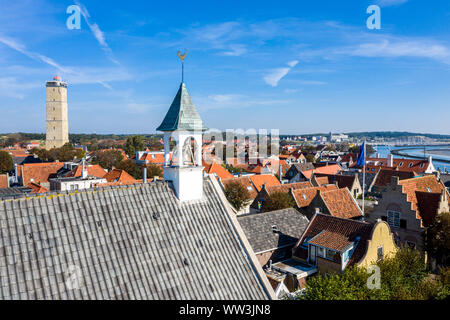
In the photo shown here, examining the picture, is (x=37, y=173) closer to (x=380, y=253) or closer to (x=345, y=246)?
(x=345, y=246)

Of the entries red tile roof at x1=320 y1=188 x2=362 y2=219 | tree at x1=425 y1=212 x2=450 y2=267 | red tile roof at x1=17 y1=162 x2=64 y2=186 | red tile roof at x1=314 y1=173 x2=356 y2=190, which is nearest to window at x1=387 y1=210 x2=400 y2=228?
tree at x1=425 y1=212 x2=450 y2=267

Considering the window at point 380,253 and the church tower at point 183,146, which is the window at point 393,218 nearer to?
the window at point 380,253

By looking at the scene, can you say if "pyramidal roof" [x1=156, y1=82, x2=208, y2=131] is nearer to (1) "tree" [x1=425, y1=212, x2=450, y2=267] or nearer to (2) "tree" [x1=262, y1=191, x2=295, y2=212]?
(2) "tree" [x1=262, y1=191, x2=295, y2=212]

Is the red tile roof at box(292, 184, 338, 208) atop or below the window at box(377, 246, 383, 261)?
atop

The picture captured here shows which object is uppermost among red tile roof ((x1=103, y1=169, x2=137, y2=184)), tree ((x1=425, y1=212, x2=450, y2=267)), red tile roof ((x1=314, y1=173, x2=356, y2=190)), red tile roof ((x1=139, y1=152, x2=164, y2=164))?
red tile roof ((x1=139, y1=152, x2=164, y2=164))
